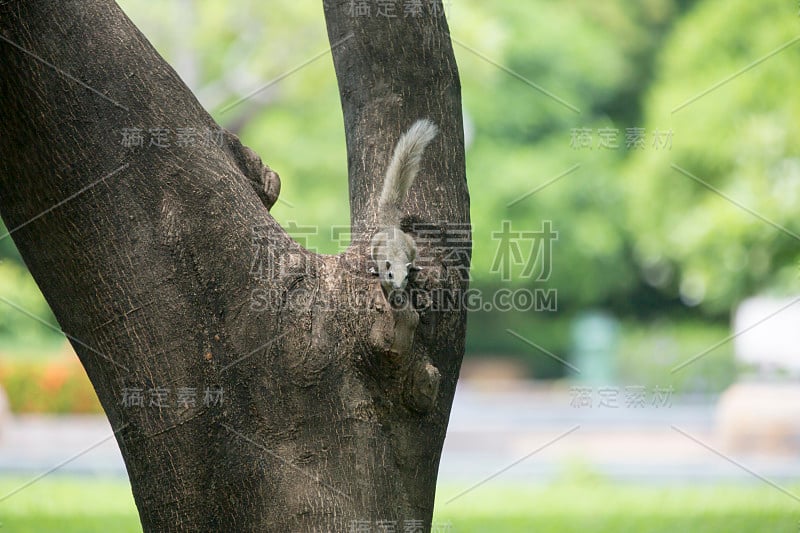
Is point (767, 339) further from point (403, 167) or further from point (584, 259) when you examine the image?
point (403, 167)

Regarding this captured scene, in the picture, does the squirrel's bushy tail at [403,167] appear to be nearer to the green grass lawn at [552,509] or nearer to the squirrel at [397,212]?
the squirrel at [397,212]

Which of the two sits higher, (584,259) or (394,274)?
(584,259)

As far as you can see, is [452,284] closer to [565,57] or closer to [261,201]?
[261,201]

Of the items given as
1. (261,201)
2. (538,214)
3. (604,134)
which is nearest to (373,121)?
(261,201)

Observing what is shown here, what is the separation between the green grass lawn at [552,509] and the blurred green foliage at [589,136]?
3124 mm

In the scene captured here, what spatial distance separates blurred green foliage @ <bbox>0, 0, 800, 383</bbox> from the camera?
10.4 meters

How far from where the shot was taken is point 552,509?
544 cm

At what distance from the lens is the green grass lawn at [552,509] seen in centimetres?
479

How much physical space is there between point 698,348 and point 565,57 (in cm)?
533

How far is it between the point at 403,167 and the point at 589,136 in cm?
986

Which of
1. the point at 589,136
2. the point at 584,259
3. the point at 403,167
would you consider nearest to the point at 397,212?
the point at 403,167

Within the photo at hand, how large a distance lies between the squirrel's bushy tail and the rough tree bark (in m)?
0.22

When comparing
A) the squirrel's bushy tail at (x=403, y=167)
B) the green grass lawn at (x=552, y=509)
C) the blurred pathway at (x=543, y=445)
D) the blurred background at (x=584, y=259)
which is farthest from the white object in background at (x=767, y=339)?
the squirrel's bushy tail at (x=403, y=167)

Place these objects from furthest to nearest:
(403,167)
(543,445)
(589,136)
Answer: (589,136), (543,445), (403,167)
